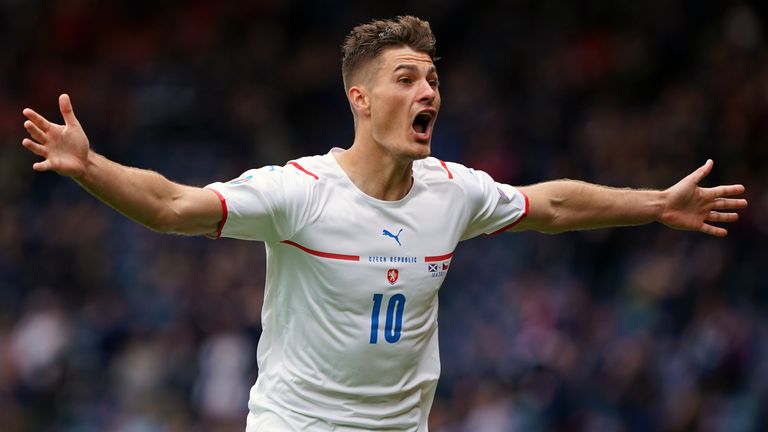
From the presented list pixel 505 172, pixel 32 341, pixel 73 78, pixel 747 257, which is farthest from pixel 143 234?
pixel 747 257

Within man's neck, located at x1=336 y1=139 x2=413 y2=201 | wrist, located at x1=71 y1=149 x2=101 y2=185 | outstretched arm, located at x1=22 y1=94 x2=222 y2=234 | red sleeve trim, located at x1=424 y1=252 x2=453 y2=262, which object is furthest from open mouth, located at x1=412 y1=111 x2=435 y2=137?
wrist, located at x1=71 y1=149 x2=101 y2=185

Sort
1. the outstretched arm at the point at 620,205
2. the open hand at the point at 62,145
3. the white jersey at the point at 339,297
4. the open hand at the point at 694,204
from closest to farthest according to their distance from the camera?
the open hand at the point at 62,145 → the white jersey at the point at 339,297 → the outstretched arm at the point at 620,205 → the open hand at the point at 694,204

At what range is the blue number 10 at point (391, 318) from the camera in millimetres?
5508

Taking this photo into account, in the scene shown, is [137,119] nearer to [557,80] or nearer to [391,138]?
[557,80]

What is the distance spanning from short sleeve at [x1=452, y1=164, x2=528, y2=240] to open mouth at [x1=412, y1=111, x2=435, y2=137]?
346 millimetres

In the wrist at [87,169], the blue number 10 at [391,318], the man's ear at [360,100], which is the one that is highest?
the man's ear at [360,100]

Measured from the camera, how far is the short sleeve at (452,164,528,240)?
595cm

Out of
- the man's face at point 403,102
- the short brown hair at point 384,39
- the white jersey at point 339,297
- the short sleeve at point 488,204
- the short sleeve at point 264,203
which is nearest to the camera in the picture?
the short sleeve at point 264,203

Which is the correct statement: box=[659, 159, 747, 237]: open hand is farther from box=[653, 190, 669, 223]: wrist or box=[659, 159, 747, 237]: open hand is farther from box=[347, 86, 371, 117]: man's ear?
box=[347, 86, 371, 117]: man's ear

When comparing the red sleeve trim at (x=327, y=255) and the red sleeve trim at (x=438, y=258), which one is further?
the red sleeve trim at (x=438, y=258)

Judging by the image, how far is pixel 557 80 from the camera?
13.8 metres

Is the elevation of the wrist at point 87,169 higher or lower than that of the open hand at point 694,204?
lower

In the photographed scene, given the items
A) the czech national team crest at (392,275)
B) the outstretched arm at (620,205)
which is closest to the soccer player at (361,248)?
the czech national team crest at (392,275)

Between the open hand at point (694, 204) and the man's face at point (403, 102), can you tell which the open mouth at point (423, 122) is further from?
the open hand at point (694, 204)
